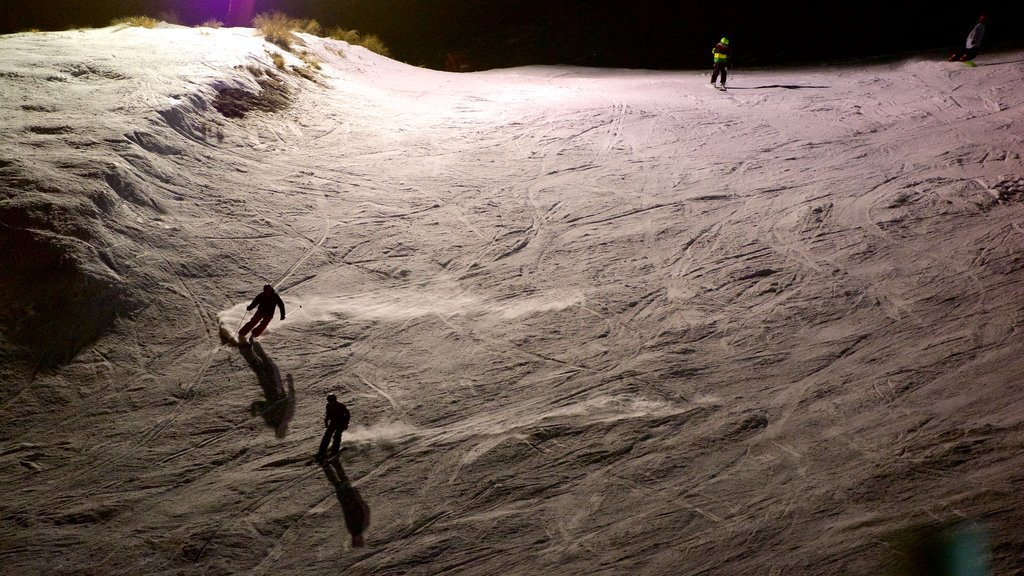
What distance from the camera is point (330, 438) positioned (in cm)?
754

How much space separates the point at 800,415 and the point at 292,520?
5.87 meters

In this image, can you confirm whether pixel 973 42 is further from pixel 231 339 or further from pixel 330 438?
pixel 231 339

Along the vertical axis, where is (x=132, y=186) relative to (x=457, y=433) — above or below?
above

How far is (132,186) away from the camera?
11.1 m

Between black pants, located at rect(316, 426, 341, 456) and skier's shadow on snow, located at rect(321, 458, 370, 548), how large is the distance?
123mm

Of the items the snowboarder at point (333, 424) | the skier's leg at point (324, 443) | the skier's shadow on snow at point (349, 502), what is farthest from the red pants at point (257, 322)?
the skier's shadow on snow at point (349, 502)

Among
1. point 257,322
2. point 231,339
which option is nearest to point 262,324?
point 257,322

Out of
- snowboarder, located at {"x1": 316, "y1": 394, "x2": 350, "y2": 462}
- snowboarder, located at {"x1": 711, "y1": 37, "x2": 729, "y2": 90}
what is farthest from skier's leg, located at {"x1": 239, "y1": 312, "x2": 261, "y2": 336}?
snowboarder, located at {"x1": 711, "y1": 37, "x2": 729, "y2": 90}

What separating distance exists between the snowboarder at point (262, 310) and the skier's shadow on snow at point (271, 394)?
19 centimetres

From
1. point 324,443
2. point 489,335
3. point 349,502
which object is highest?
point 489,335

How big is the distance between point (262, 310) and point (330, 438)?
8.01 feet

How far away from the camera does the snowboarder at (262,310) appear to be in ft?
29.7

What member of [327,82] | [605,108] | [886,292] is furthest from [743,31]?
[886,292]

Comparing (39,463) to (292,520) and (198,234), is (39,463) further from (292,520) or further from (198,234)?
(198,234)
